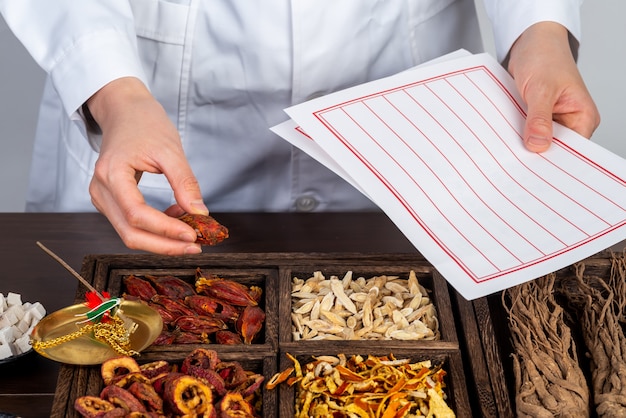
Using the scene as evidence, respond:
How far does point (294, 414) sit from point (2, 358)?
0.39 m

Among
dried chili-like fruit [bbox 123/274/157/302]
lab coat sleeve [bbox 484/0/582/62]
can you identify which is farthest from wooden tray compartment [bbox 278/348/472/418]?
lab coat sleeve [bbox 484/0/582/62]

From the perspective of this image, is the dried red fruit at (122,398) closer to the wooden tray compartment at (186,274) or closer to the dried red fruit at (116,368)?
the dried red fruit at (116,368)

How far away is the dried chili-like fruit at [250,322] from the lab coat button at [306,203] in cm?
42

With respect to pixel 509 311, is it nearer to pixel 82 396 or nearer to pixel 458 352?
pixel 458 352

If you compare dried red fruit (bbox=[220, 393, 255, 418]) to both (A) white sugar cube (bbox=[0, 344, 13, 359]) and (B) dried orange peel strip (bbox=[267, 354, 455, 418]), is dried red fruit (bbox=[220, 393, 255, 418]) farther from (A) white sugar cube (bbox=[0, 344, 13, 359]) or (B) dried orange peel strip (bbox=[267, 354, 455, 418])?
(A) white sugar cube (bbox=[0, 344, 13, 359])

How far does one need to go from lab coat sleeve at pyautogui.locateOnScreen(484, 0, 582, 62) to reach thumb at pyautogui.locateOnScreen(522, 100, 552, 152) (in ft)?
0.72

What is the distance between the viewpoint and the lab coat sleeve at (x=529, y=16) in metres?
1.33

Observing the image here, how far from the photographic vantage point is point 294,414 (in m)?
0.98

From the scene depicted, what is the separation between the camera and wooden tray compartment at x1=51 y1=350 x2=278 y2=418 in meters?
0.97

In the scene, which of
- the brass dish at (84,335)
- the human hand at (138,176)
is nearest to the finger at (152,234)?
the human hand at (138,176)

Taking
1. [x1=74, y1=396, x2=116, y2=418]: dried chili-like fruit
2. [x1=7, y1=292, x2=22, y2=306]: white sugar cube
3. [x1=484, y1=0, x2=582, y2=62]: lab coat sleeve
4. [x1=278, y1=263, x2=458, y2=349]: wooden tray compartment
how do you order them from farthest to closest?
[x1=484, y1=0, x2=582, y2=62]: lab coat sleeve < [x1=7, y1=292, x2=22, y2=306]: white sugar cube < [x1=278, y1=263, x2=458, y2=349]: wooden tray compartment < [x1=74, y1=396, x2=116, y2=418]: dried chili-like fruit

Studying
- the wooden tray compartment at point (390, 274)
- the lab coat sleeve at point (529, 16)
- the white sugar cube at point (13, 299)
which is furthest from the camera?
the lab coat sleeve at point (529, 16)

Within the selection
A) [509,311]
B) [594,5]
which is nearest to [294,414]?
[509,311]

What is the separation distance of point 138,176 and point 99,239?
10.6 inches
